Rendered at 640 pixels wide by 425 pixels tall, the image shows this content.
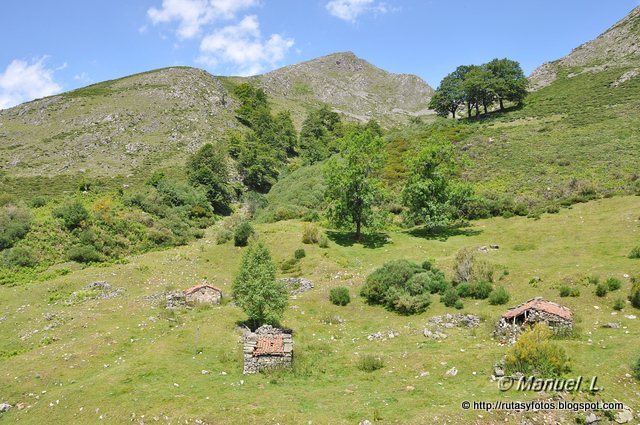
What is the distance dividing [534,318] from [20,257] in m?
39.2

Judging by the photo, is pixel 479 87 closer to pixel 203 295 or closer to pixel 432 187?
pixel 432 187

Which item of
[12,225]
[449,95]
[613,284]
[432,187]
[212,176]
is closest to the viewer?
[613,284]

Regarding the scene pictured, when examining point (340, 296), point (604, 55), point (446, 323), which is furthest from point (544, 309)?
point (604, 55)

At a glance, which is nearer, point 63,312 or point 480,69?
point 63,312

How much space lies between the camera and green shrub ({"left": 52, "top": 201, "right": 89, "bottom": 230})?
143 ft

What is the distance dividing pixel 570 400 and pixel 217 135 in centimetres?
8456

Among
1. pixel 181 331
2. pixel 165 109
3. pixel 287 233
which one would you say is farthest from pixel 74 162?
pixel 181 331

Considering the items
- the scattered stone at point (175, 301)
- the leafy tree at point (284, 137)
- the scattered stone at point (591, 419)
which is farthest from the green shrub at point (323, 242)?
the leafy tree at point (284, 137)

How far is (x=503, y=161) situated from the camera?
60.8m

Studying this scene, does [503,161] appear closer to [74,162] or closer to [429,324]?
[429,324]

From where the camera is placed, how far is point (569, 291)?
77.3 ft

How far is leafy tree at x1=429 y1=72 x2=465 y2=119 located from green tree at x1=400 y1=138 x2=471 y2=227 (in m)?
53.4

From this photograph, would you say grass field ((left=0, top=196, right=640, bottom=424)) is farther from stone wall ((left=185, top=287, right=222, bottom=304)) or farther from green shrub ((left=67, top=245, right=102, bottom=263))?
green shrub ((left=67, top=245, right=102, bottom=263))

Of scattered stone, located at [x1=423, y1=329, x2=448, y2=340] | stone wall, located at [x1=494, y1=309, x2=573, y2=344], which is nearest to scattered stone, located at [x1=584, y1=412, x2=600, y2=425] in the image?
stone wall, located at [x1=494, y1=309, x2=573, y2=344]
